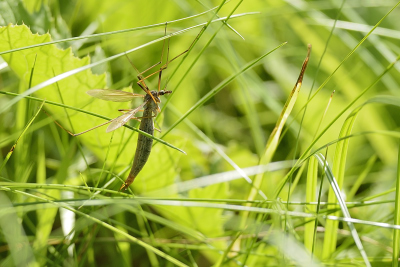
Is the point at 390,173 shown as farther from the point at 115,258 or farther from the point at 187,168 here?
the point at 115,258

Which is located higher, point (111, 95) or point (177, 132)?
point (111, 95)

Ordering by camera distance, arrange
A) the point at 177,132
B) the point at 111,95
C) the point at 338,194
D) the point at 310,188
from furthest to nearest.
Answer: the point at 177,132 → the point at 111,95 → the point at 310,188 → the point at 338,194

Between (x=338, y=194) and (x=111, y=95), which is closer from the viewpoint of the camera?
(x=338, y=194)

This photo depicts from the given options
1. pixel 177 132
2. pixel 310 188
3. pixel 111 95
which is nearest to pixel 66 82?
pixel 111 95

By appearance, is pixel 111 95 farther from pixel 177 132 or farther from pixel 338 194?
pixel 338 194

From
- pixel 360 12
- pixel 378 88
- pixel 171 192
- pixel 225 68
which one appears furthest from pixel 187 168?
pixel 360 12

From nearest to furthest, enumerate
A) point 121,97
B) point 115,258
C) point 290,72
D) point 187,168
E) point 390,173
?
point 121,97
point 115,258
point 187,168
point 390,173
point 290,72

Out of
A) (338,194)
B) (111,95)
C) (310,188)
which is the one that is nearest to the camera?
(338,194)
